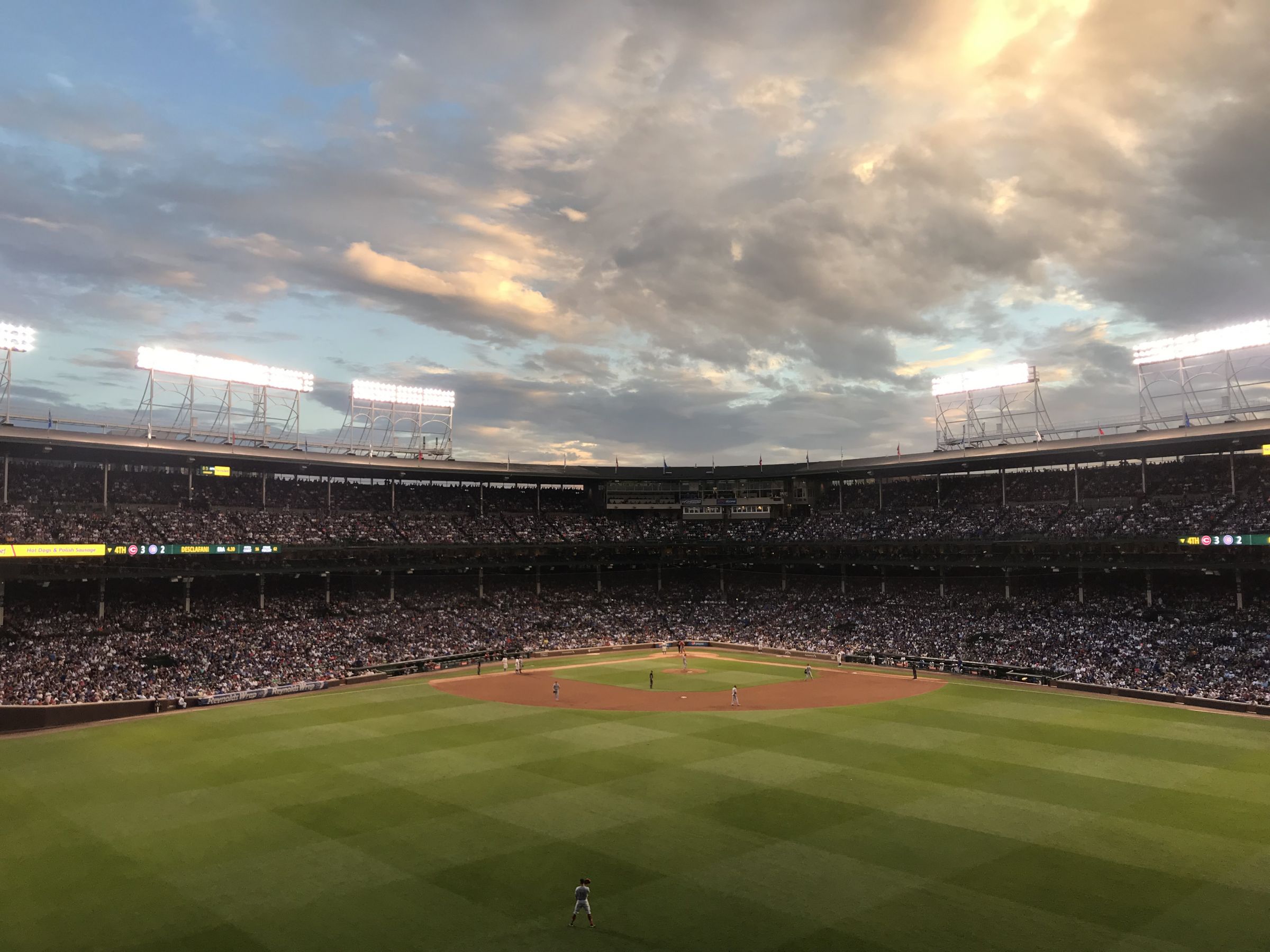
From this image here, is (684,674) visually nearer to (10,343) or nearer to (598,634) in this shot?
(598,634)

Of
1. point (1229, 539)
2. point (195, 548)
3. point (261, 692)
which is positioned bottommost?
point (261, 692)

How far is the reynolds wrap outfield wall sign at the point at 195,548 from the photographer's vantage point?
5634 centimetres

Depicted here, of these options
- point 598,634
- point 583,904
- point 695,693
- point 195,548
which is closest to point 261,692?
point 195,548

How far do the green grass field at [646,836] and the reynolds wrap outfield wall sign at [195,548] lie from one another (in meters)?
19.0

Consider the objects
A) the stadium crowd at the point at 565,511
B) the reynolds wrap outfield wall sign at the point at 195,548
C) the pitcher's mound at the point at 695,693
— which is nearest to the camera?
the pitcher's mound at the point at 695,693

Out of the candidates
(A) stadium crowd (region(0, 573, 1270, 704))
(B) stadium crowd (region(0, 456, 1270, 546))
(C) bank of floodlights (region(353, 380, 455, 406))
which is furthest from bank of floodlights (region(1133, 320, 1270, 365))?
(C) bank of floodlights (region(353, 380, 455, 406))

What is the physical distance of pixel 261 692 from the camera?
50.1 m

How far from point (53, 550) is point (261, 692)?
17701 millimetres

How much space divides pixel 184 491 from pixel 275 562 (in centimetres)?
1147

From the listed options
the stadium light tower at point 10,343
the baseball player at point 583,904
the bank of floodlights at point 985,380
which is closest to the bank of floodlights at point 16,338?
the stadium light tower at point 10,343

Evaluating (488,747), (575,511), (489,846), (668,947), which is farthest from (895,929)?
(575,511)

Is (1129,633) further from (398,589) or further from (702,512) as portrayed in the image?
(398,589)

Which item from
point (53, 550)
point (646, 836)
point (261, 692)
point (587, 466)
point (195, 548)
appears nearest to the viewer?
point (646, 836)

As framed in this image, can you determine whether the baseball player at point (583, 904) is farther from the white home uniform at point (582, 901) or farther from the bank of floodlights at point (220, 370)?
the bank of floodlights at point (220, 370)
